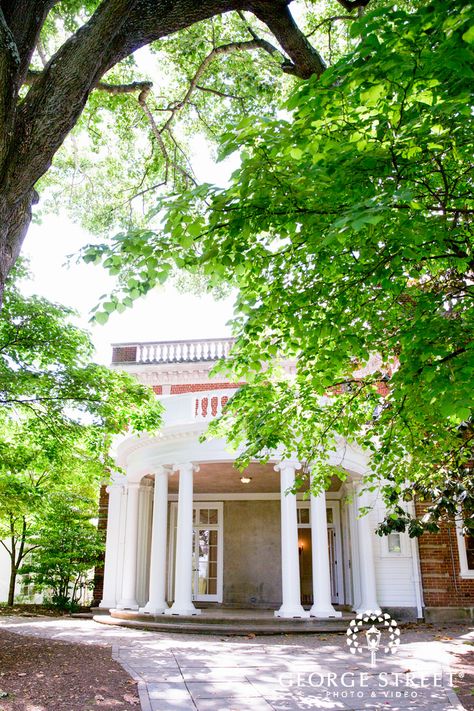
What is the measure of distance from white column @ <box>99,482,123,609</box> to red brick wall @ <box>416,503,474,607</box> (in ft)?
25.9

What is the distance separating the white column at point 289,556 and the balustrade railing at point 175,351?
8.57 meters

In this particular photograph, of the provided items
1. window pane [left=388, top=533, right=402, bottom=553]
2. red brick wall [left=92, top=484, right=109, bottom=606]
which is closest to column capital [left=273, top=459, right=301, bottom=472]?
window pane [left=388, top=533, right=402, bottom=553]

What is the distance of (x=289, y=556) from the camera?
488 inches

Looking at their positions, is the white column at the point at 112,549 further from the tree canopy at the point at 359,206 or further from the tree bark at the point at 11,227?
the tree bark at the point at 11,227

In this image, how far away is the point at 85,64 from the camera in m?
4.70

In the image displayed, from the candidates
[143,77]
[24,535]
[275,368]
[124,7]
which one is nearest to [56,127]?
[124,7]

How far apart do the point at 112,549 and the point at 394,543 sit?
7392 mm

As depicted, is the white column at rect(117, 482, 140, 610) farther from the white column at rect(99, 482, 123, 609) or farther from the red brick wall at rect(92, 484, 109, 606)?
the red brick wall at rect(92, 484, 109, 606)

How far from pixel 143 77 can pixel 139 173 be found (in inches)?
80.1

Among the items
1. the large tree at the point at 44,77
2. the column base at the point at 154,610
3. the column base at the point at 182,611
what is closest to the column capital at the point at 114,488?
the column base at the point at 154,610

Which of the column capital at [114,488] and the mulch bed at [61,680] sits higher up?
the column capital at [114,488]

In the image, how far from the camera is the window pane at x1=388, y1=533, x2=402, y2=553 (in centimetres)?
1482

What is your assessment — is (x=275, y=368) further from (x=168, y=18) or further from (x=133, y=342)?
(x=133, y=342)

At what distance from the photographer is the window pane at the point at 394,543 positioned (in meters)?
14.8
